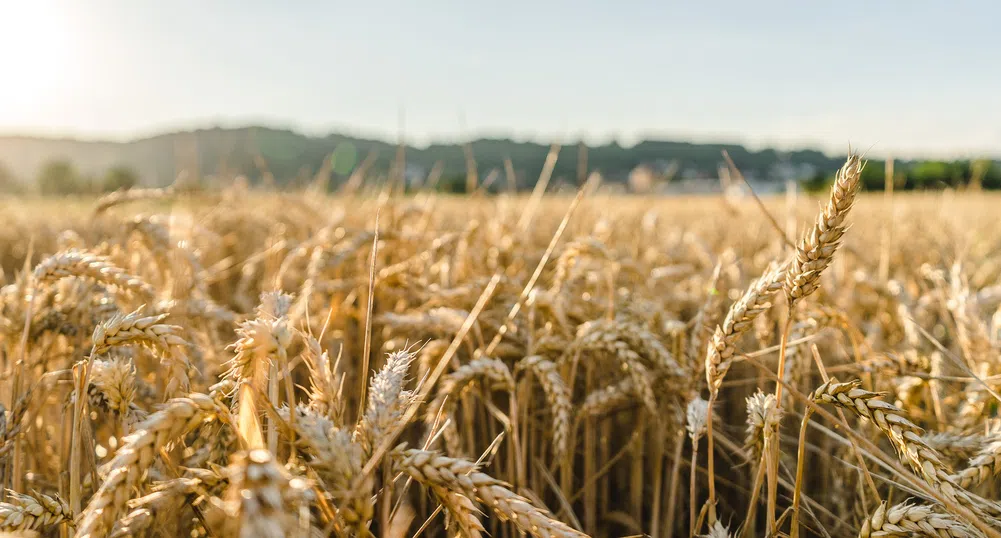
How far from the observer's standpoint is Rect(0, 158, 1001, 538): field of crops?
69 centimetres

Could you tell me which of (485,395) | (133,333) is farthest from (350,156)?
(133,333)

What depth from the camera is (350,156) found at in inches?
215

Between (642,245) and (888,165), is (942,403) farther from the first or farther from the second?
(642,245)

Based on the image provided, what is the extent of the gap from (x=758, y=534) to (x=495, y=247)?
1387 mm

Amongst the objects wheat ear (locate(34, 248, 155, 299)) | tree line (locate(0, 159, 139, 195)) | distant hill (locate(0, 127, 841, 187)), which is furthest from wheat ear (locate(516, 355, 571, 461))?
tree line (locate(0, 159, 139, 195))

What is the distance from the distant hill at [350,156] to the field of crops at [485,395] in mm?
500

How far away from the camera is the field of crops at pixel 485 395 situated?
686 mm

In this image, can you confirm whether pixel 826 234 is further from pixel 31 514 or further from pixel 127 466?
pixel 31 514

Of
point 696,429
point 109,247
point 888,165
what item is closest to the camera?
point 696,429

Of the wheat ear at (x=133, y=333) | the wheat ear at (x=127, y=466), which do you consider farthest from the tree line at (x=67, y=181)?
the wheat ear at (x=127, y=466)

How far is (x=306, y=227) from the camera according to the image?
3207 millimetres

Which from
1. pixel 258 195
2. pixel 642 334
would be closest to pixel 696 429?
pixel 642 334

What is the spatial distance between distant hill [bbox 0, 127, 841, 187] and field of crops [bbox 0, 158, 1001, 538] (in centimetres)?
50

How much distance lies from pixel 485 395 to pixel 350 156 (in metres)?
4.20
